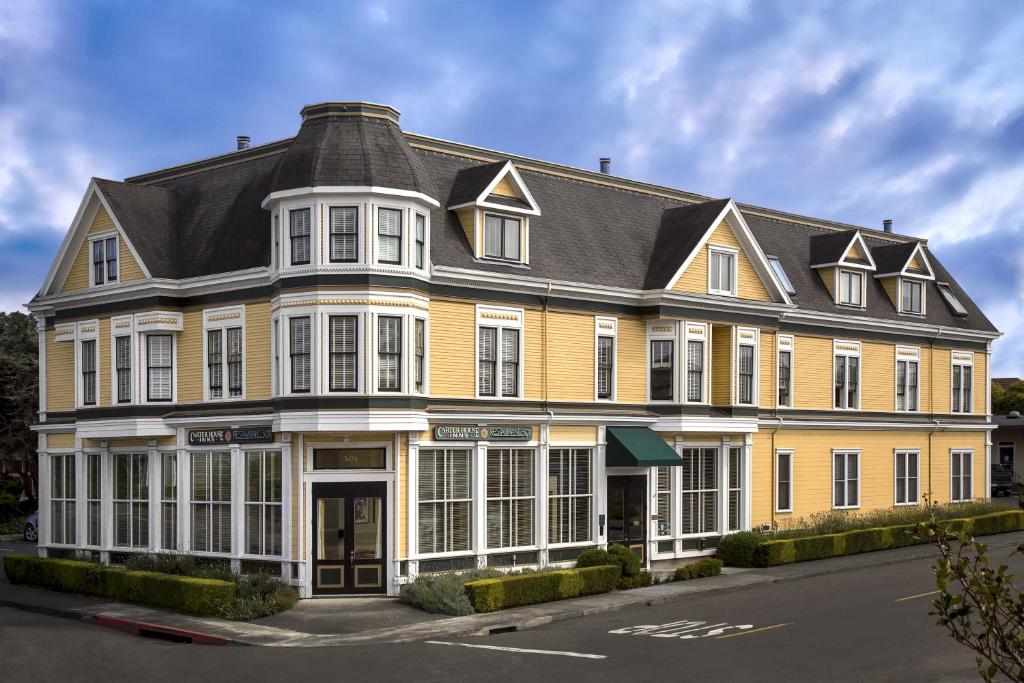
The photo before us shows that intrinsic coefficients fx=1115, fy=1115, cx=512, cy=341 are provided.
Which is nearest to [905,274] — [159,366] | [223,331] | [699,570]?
[699,570]

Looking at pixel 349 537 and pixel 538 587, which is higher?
pixel 349 537

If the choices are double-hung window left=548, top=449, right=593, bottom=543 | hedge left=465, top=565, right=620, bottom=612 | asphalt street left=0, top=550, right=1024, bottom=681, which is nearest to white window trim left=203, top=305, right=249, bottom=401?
asphalt street left=0, top=550, right=1024, bottom=681

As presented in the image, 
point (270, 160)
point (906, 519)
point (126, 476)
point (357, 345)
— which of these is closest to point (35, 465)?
point (126, 476)

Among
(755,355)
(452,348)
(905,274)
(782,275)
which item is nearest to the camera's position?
(452,348)

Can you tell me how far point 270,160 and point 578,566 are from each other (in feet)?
49.0

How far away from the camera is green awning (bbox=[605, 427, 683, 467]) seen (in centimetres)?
3319

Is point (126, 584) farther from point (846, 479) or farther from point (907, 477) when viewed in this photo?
point (907, 477)

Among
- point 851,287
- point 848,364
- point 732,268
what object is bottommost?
point 848,364

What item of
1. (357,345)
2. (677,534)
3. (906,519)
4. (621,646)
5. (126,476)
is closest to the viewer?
(621,646)

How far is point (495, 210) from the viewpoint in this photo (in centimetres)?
3222

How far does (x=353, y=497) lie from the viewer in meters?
28.7

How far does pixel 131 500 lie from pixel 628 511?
49.2ft

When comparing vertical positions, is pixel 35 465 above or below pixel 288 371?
below

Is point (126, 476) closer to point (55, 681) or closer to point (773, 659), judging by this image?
point (55, 681)
